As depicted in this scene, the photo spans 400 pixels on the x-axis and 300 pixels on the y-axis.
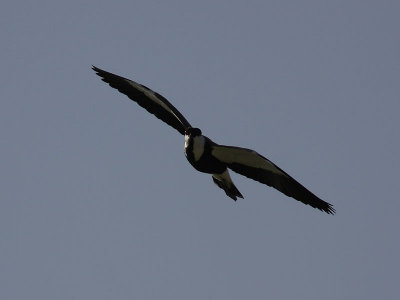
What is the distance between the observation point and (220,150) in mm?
18859

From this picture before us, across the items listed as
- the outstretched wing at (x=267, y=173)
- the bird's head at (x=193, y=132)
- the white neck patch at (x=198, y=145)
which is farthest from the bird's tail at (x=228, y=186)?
the bird's head at (x=193, y=132)

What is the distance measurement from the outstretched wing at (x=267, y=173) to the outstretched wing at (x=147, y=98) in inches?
64.9

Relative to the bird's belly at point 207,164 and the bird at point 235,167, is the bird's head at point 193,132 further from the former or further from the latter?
the bird's belly at point 207,164

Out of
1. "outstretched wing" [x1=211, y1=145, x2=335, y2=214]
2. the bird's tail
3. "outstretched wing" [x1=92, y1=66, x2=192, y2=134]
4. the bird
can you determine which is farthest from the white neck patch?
"outstretched wing" [x1=92, y1=66, x2=192, y2=134]

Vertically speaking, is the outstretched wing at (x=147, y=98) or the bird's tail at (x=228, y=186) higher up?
the outstretched wing at (x=147, y=98)

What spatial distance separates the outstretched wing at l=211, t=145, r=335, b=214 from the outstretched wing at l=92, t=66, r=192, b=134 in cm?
165

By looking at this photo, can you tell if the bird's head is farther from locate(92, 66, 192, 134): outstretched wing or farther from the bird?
locate(92, 66, 192, 134): outstretched wing

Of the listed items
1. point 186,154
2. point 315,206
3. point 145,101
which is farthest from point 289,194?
point 145,101

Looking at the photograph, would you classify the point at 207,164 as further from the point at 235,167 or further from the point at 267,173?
the point at 267,173

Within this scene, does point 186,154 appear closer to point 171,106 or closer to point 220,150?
point 220,150

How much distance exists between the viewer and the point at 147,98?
21.2 m

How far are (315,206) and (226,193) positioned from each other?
177 cm

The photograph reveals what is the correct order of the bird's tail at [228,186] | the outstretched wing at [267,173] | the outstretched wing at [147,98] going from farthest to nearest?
the outstretched wing at [147,98] < the bird's tail at [228,186] < the outstretched wing at [267,173]

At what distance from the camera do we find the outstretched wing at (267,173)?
61.6 feet
